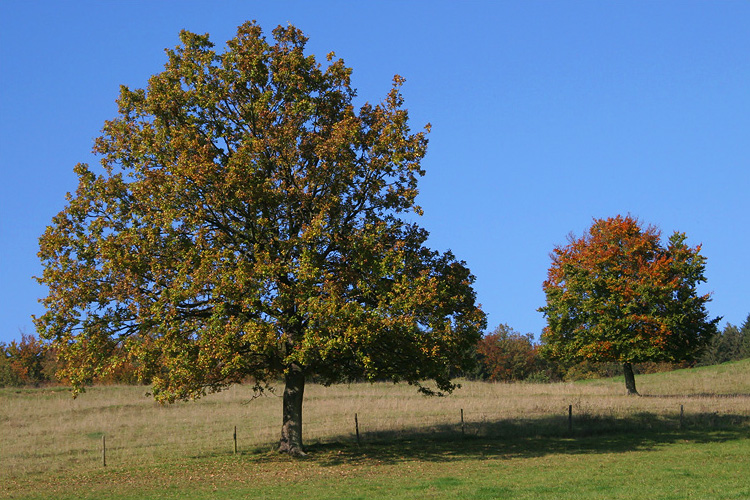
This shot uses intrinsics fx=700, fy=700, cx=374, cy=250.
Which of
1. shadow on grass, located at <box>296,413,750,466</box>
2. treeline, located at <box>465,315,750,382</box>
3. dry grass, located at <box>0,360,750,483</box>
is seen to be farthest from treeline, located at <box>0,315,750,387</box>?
shadow on grass, located at <box>296,413,750,466</box>

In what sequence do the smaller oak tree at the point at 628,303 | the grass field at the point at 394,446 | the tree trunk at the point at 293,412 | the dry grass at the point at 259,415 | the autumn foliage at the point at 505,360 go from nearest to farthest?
the grass field at the point at 394,446 < the tree trunk at the point at 293,412 < the dry grass at the point at 259,415 < the smaller oak tree at the point at 628,303 < the autumn foliage at the point at 505,360

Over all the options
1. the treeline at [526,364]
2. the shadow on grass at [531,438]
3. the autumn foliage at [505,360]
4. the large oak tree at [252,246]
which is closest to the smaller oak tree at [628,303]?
the shadow on grass at [531,438]

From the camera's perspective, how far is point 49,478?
→ 95.3 feet

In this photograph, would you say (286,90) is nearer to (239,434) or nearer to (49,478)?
(49,478)

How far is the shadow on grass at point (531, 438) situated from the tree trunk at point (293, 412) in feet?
3.10

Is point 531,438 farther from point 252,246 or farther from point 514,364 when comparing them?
point 514,364

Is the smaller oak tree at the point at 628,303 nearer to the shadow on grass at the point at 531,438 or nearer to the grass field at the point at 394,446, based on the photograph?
the grass field at the point at 394,446

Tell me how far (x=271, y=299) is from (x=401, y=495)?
9213 mm

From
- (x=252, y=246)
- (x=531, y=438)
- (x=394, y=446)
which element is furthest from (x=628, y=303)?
Result: (x=252, y=246)

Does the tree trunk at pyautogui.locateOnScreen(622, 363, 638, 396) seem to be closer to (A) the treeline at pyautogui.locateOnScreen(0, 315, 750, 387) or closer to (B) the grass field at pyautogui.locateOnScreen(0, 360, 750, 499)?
(B) the grass field at pyautogui.locateOnScreen(0, 360, 750, 499)

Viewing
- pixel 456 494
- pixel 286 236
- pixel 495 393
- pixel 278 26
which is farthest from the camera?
pixel 495 393

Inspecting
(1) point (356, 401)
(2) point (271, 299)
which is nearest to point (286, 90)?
(2) point (271, 299)

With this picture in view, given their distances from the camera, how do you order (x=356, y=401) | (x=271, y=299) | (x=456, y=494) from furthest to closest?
1. (x=356, y=401)
2. (x=271, y=299)
3. (x=456, y=494)

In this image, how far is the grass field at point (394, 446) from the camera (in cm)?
2280
